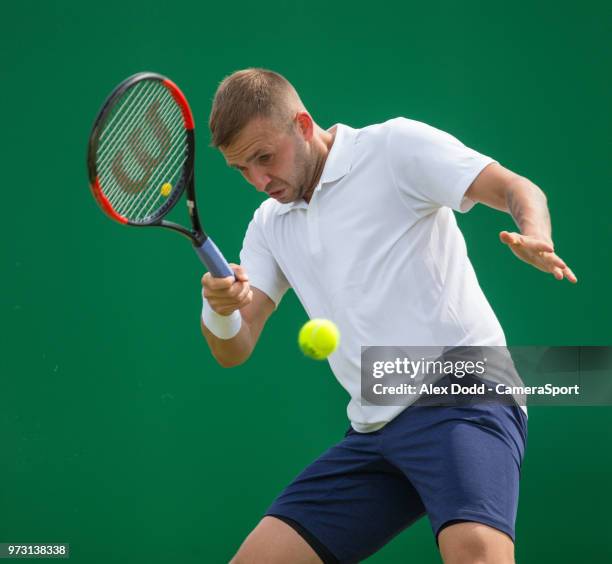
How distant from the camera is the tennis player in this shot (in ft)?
7.69

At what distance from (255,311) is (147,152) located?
0.52m

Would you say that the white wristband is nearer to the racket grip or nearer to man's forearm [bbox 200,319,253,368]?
man's forearm [bbox 200,319,253,368]

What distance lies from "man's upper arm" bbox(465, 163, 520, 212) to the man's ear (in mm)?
472

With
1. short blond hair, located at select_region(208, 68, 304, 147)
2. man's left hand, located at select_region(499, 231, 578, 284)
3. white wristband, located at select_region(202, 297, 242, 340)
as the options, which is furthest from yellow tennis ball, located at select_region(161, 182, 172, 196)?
man's left hand, located at select_region(499, 231, 578, 284)

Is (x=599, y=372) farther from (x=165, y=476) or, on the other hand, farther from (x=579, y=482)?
(x=165, y=476)

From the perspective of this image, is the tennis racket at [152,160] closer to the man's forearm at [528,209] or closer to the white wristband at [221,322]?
the white wristband at [221,322]

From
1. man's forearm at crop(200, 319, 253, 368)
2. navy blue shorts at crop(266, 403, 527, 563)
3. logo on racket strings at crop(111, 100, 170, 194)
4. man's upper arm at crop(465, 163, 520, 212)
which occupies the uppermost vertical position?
logo on racket strings at crop(111, 100, 170, 194)

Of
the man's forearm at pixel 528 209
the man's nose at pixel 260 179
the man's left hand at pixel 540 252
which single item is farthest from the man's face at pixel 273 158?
the man's left hand at pixel 540 252

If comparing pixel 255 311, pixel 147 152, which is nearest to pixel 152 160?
pixel 147 152

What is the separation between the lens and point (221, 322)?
2.62 meters

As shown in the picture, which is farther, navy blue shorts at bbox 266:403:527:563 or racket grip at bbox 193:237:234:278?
racket grip at bbox 193:237:234:278

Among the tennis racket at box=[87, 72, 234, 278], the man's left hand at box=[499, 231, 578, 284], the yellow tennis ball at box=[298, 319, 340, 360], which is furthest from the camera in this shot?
the tennis racket at box=[87, 72, 234, 278]

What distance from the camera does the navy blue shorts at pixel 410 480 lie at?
2.25 metres

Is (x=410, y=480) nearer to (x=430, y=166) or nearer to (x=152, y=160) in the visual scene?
Answer: (x=430, y=166)
